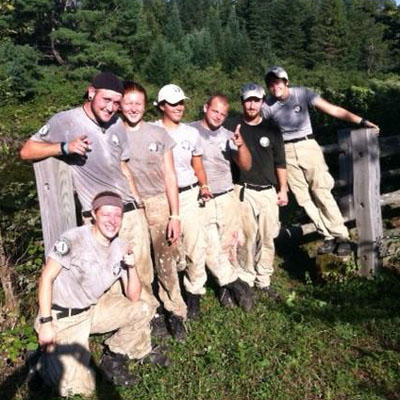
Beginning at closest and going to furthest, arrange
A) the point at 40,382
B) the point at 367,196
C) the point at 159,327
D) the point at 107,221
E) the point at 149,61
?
1. the point at 107,221
2. the point at 40,382
3. the point at 159,327
4. the point at 367,196
5. the point at 149,61

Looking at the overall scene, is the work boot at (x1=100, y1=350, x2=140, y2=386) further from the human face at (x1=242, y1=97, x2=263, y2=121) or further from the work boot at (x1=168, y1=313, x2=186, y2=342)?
the human face at (x1=242, y1=97, x2=263, y2=121)

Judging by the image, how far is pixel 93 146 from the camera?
12.5 feet

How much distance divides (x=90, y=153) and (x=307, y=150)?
2681 millimetres

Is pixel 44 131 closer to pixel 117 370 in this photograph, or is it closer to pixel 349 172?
pixel 117 370

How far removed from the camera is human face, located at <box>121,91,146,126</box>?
4117 mm

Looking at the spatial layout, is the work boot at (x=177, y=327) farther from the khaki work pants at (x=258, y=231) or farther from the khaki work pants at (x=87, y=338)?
the khaki work pants at (x=258, y=231)

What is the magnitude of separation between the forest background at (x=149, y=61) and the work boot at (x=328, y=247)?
79 centimetres

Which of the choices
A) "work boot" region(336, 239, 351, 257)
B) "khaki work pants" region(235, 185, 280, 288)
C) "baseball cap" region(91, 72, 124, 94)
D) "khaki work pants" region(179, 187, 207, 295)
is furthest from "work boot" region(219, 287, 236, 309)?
"baseball cap" region(91, 72, 124, 94)

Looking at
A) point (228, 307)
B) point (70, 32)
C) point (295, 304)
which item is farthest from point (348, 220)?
point (70, 32)

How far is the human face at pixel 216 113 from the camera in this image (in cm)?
473

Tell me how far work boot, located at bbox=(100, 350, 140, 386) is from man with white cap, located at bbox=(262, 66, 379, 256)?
2.63 metres

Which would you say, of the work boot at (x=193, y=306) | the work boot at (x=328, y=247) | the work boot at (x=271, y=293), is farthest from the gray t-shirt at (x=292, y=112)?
the work boot at (x=193, y=306)

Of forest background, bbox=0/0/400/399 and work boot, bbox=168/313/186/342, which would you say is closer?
work boot, bbox=168/313/186/342

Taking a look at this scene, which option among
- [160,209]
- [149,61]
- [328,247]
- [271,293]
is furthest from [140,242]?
[149,61]
